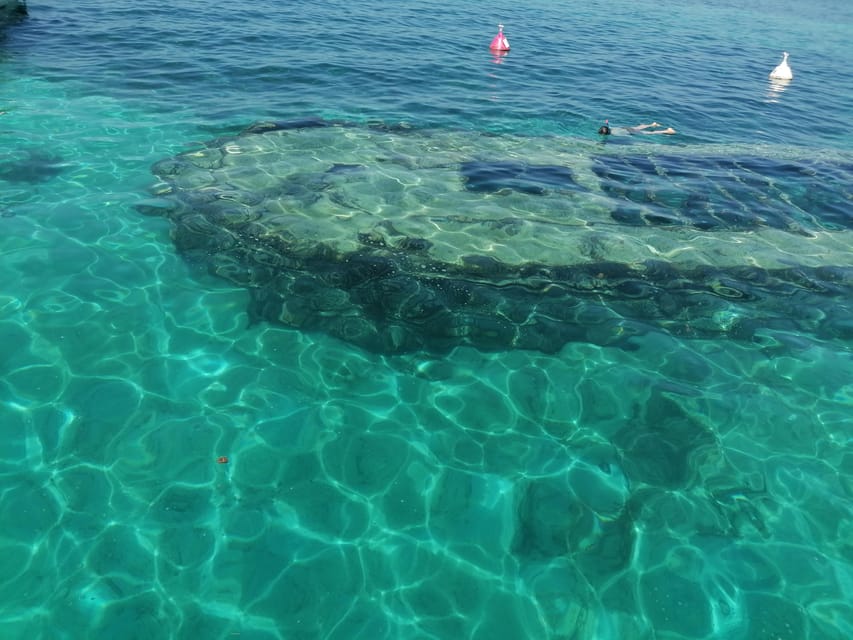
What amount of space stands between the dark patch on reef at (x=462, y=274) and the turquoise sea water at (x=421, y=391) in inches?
3.2

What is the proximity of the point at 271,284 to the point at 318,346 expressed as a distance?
2.00 metres

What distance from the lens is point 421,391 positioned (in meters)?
8.75

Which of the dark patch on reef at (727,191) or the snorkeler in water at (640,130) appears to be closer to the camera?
the dark patch on reef at (727,191)

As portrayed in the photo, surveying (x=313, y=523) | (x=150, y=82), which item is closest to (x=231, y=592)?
(x=313, y=523)

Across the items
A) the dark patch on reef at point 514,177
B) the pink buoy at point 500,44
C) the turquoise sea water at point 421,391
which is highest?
the pink buoy at point 500,44

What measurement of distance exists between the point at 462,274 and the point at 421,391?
3.14 meters

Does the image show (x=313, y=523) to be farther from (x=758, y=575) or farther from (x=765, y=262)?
(x=765, y=262)

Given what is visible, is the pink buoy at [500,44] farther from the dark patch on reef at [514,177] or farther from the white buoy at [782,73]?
the dark patch on reef at [514,177]

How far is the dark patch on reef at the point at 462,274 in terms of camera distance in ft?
33.0

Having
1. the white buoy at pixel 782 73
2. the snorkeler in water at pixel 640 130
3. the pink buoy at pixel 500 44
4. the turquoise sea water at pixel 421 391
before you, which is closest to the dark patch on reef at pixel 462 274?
the turquoise sea water at pixel 421 391

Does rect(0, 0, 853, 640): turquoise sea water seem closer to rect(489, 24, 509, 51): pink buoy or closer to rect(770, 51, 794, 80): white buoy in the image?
rect(489, 24, 509, 51): pink buoy

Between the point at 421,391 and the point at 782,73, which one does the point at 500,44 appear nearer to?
the point at 782,73

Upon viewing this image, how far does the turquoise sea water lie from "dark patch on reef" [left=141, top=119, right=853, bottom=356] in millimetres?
82

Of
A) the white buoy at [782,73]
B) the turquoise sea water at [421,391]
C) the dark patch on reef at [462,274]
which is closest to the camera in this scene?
the turquoise sea water at [421,391]
